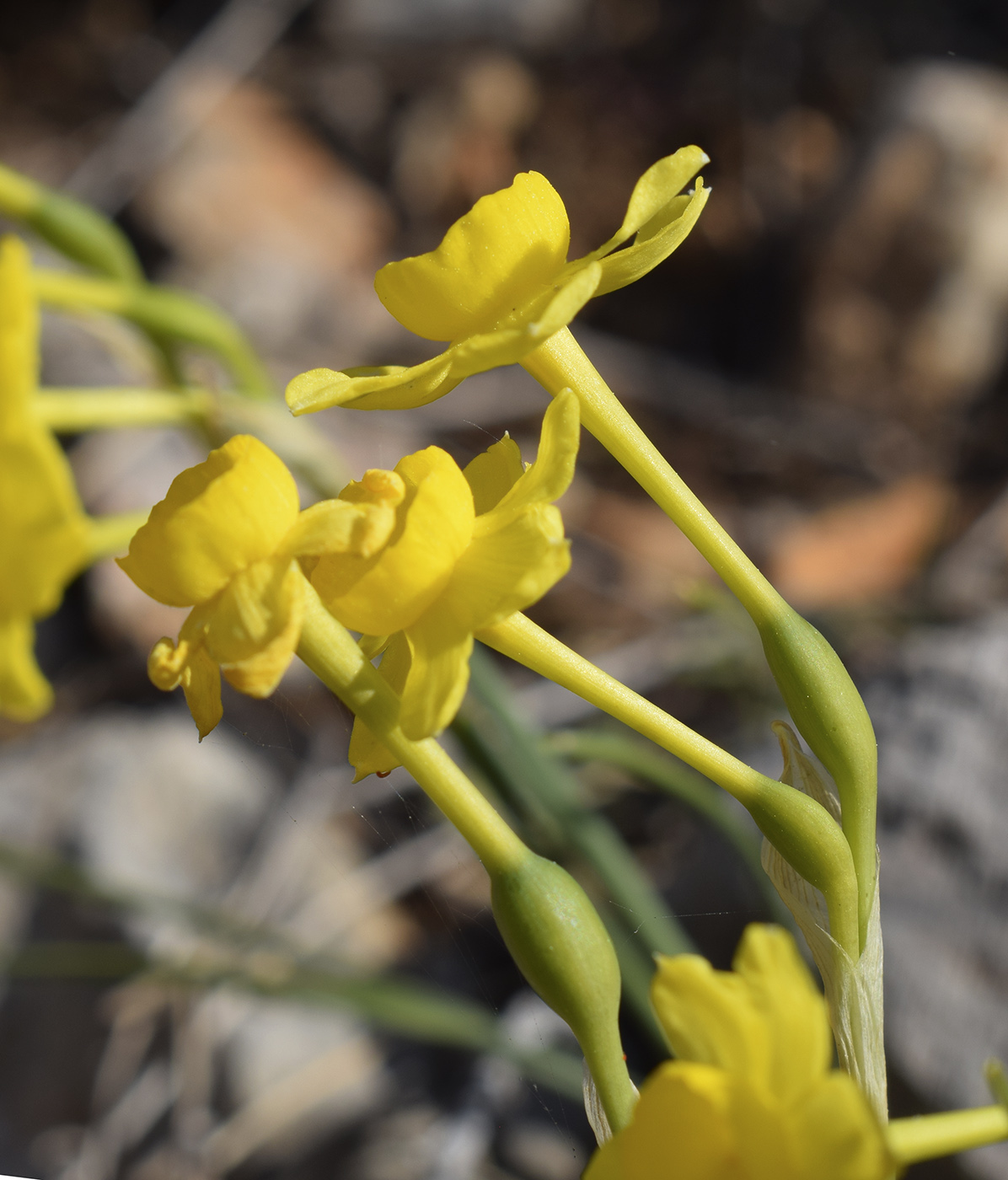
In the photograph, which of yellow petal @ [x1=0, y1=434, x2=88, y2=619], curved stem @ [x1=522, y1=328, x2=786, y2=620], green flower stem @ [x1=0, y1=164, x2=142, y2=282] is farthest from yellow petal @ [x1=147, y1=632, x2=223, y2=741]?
green flower stem @ [x1=0, y1=164, x2=142, y2=282]

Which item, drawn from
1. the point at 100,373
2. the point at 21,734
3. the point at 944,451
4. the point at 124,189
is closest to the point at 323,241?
the point at 124,189

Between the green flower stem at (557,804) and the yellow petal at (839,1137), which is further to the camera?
the green flower stem at (557,804)

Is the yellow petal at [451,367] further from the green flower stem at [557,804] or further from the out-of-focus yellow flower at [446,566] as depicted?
the green flower stem at [557,804]

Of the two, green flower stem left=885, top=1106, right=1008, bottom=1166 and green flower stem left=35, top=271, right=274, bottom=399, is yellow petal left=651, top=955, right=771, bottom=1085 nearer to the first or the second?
green flower stem left=885, top=1106, right=1008, bottom=1166

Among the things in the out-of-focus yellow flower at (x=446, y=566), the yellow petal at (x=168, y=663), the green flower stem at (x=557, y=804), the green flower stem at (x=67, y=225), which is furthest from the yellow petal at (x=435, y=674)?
the green flower stem at (x=67, y=225)

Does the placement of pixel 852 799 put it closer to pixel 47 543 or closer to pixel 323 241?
pixel 47 543

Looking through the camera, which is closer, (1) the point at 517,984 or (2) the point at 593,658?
(1) the point at 517,984
